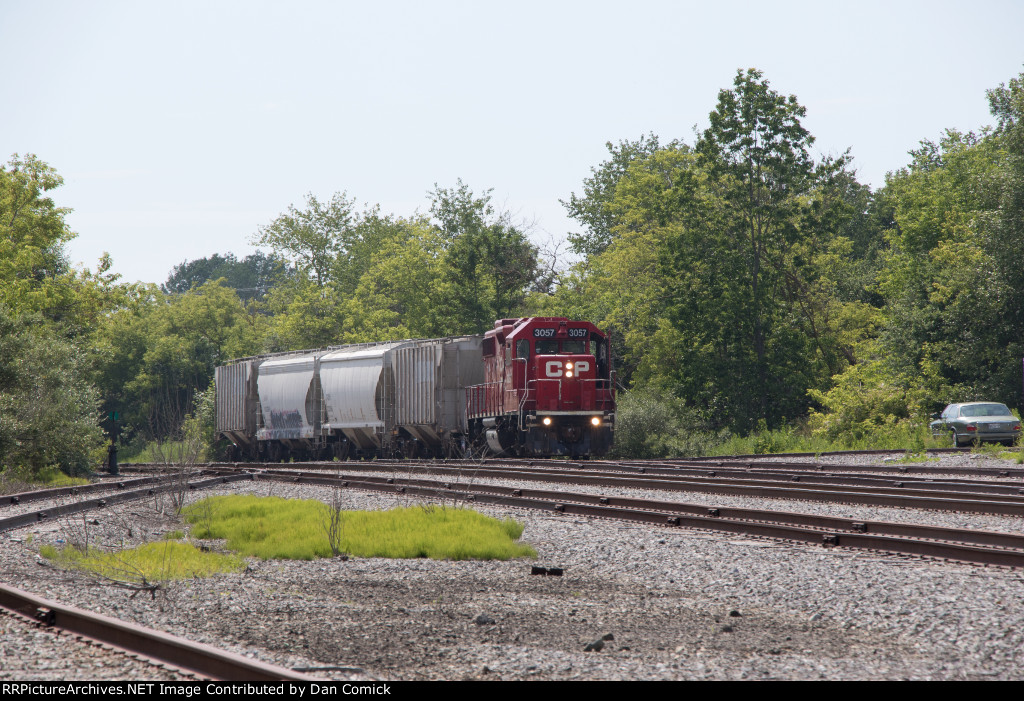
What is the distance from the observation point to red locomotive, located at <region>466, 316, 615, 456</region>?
24.7m

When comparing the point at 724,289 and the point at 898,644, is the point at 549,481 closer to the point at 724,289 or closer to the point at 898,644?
the point at 898,644

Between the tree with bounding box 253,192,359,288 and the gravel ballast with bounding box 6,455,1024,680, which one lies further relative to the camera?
the tree with bounding box 253,192,359,288

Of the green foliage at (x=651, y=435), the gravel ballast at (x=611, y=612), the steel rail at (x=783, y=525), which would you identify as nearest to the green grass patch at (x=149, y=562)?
the gravel ballast at (x=611, y=612)

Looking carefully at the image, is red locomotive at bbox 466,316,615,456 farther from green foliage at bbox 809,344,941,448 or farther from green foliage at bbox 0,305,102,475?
green foliage at bbox 0,305,102,475

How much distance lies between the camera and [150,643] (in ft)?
19.3

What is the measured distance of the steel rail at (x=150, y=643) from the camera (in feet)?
16.6

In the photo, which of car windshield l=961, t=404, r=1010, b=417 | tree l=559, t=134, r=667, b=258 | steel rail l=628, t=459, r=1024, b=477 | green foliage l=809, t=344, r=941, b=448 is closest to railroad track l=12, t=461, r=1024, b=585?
steel rail l=628, t=459, r=1024, b=477

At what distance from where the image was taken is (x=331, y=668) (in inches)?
214

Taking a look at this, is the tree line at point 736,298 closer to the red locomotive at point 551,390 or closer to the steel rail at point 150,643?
the red locomotive at point 551,390

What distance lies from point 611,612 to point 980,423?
21.2m

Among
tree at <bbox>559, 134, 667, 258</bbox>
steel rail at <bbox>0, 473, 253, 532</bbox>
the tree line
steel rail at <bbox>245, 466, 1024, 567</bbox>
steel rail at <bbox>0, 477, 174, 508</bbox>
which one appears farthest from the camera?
tree at <bbox>559, 134, 667, 258</bbox>

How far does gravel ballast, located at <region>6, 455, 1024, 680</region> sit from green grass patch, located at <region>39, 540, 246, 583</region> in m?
0.25

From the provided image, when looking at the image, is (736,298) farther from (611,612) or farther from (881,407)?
(611,612)
